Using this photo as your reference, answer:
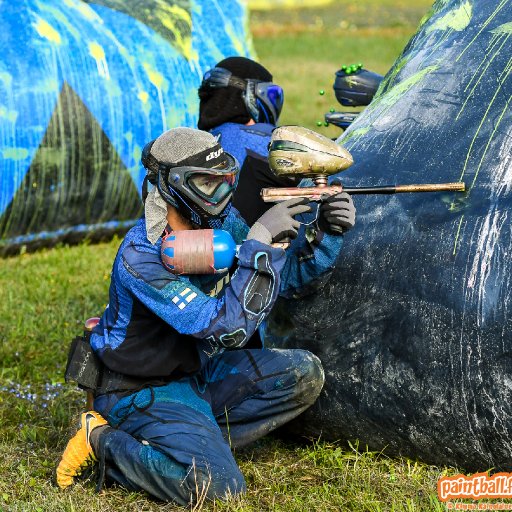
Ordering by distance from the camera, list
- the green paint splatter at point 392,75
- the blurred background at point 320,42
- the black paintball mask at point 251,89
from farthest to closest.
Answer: the blurred background at point 320,42, the black paintball mask at point 251,89, the green paint splatter at point 392,75

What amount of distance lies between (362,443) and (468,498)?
59cm

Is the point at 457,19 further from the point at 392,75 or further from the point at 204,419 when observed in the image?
the point at 204,419

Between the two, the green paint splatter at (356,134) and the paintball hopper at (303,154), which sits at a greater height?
the paintball hopper at (303,154)

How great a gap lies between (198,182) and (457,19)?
1556 millimetres

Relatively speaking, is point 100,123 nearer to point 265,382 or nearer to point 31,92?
point 31,92

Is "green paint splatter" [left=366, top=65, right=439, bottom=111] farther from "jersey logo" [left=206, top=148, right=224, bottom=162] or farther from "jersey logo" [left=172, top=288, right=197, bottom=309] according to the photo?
"jersey logo" [left=172, top=288, right=197, bottom=309]

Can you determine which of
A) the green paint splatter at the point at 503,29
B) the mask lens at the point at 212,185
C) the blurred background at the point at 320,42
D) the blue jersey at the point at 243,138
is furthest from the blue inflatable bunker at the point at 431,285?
the blurred background at the point at 320,42

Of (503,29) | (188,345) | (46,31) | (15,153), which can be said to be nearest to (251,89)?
(503,29)

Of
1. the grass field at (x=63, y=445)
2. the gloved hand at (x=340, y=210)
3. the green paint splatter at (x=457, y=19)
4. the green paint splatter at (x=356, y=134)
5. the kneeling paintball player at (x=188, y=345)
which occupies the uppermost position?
the green paint splatter at (x=457, y=19)

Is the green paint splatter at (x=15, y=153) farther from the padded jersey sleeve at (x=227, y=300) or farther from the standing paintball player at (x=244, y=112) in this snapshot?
the padded jersey sleeve at (x=227, y=300)

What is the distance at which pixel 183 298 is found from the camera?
3.91 m

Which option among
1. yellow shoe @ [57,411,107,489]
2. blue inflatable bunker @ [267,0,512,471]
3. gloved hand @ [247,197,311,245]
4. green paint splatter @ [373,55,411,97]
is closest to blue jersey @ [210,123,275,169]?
green paint splatter @ [373,55,411,97]

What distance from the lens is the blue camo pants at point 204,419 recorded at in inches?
156

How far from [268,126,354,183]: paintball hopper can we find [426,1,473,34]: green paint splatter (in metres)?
1.08
